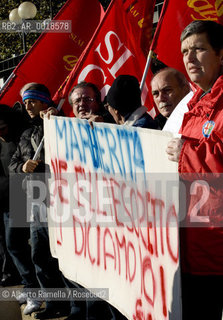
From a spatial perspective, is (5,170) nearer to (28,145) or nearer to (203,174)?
(28,145)

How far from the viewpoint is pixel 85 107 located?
434 centimetres

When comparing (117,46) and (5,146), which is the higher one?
(117,46)

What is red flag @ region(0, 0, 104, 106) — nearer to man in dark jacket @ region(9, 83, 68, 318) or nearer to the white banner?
man in dark jacket @ region(9, 83, 68, 318)

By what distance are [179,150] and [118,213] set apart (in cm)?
80

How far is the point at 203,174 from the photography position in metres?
2.25

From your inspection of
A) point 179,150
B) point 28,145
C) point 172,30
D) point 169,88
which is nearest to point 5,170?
point 28,145

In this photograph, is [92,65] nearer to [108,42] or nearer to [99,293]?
[108,42]

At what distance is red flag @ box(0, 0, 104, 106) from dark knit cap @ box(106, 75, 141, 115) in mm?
2603

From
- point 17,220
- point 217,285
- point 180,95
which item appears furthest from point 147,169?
point 17,220

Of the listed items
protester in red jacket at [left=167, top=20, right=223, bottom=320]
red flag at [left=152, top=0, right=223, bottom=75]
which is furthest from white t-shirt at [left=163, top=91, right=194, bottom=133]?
red flag at [left=152, top=0, right=223, bottom=75]

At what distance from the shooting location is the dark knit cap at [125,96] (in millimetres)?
3525

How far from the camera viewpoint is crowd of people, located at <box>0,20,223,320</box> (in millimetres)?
2293

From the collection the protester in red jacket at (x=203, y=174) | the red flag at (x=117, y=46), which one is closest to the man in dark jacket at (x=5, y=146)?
A: the red flag at (x=117, y=46)

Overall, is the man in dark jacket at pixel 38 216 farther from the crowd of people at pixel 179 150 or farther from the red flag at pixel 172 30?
the red flag at pixel 172 30
